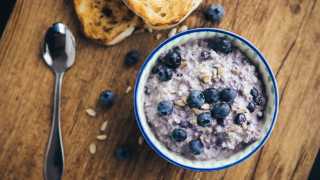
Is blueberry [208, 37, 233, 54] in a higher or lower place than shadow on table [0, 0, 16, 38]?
higher

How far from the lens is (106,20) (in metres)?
1.76

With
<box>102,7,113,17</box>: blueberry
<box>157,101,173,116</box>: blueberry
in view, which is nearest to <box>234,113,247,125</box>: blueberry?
<box>157,101,173,116</box>: blueberry

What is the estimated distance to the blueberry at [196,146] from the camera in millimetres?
1499

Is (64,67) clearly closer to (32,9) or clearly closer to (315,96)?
(32,9)

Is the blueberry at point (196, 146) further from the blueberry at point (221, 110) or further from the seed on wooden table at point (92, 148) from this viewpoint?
the seed on wooden table at point (92, 148)

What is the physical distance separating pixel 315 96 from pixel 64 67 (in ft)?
3.31

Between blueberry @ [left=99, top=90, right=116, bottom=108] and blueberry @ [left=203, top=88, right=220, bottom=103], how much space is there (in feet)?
1.34

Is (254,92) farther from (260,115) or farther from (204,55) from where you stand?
(204,55)

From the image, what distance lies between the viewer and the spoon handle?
175 cm

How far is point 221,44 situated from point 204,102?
23 cm

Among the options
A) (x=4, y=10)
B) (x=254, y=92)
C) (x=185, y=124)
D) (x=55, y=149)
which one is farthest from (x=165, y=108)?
(x=4, y=10)

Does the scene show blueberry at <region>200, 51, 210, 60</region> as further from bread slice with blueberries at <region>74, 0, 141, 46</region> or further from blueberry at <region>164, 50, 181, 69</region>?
bread slice with blueberries at <region>74, 0, 141, 46</region>

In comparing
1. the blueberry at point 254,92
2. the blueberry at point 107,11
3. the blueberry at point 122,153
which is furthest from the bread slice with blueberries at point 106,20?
the blueberry at point 254,92

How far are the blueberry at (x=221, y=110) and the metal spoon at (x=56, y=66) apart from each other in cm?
62
